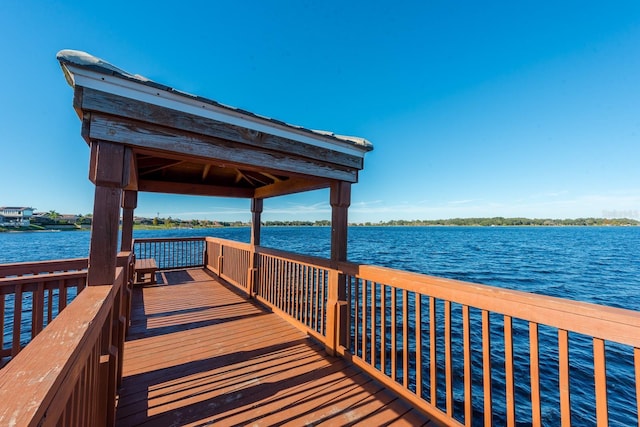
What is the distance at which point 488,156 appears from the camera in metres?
19.2

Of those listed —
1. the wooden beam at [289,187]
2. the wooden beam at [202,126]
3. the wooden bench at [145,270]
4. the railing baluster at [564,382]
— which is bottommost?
the wooden bench at [145,270]

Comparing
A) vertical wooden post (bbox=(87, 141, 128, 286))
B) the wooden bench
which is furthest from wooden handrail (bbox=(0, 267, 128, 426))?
the wooden bench

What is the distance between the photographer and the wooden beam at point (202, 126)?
1625 millimetres

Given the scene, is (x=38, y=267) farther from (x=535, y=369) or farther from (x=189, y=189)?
(x=535, y=369)

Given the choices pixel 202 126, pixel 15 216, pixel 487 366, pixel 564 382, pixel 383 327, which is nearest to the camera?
pixel 564 382

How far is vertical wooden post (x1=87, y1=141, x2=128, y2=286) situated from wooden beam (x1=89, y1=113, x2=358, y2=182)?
0.11 meters

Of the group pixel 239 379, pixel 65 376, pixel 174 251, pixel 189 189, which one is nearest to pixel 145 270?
pixel 189 189

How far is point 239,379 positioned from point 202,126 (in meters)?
2.14

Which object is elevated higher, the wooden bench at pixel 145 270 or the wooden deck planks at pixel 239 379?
the wooden bench at pixel 145 270

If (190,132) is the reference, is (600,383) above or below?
below

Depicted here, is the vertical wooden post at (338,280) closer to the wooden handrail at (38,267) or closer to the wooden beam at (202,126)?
the wooden beam at (202,126)

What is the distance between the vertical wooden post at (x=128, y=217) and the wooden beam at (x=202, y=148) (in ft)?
8.57

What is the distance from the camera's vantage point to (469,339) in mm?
1577

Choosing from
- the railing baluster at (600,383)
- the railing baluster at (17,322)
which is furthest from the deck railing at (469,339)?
the railing baluster at (17,322)
